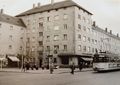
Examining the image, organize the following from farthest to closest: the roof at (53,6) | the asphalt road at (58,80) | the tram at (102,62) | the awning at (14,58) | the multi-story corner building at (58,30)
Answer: the roof at (53,6), the awning at (14,58), the multi-story corner building at (58,30), the tram at (102,62), the asphalt road at (58,80)

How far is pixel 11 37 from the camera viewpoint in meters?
57.9

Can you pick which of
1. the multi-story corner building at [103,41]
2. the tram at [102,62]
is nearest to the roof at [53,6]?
the multi-story corner building at [103,41]

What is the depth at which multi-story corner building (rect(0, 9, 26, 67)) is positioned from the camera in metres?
55.3

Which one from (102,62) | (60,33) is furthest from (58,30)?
(102,62)

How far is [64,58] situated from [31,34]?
13536 mm

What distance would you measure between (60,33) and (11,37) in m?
13.0

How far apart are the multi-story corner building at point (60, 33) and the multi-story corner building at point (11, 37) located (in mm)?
2170

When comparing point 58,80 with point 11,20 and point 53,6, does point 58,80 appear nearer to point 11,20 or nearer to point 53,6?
point 53,6

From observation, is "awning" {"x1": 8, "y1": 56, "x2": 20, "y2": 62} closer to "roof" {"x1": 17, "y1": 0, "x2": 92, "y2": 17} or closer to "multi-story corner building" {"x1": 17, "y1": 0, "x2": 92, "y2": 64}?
"multi-story corner building" {"x1": 17, "y1": 0, "x2": 92, "y2": 64}

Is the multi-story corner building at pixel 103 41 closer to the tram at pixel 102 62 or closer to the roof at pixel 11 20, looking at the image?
the roof at pixel 11 20

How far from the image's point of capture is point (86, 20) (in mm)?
59906

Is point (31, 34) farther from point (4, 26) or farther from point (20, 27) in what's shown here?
point (4, 26)

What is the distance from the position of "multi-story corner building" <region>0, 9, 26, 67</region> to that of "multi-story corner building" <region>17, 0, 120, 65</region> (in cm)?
217

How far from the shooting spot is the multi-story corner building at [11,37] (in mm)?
55281
